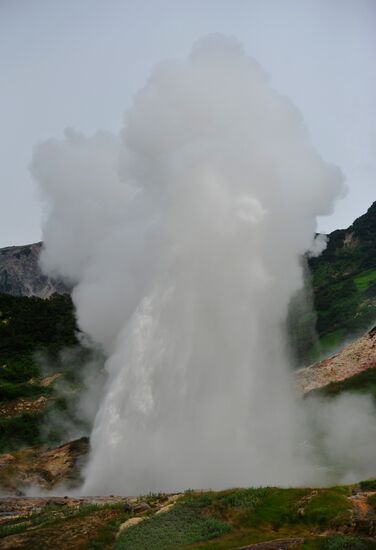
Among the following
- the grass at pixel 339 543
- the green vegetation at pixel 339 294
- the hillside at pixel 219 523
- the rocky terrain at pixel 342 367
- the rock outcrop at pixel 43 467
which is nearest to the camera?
the grass at pixel 339 543

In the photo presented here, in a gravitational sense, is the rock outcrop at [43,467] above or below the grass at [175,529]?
above

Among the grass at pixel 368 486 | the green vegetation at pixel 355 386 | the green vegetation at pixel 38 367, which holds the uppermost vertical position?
the green vegetation at pixel 38 367

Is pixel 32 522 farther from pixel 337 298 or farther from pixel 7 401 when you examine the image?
pixel 337 298

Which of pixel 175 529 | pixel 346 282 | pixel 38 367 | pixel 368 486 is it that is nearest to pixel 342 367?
pixel 368 486

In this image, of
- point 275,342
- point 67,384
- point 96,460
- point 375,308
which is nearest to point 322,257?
point 375,308

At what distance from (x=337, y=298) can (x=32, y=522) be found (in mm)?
100817

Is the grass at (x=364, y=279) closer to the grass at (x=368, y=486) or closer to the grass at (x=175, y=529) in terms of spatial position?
the grass at (x=368, y=486)

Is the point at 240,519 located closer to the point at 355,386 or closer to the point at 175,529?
the point at 175,529

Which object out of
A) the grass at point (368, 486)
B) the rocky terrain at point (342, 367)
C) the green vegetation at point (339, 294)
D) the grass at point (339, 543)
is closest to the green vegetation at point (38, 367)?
the rocky terrain at point (342, 367)

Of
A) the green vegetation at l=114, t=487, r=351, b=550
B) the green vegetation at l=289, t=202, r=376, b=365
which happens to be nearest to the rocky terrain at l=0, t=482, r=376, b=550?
the green vegetation at l=114, t=487, r=351, b=550

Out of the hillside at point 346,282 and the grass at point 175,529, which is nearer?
the grass at point 175,529

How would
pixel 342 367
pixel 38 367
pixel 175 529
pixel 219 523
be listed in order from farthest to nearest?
1. pixel 38 367
2. pixel 342 367
3. pixel 175 529
4. pixel 219 523

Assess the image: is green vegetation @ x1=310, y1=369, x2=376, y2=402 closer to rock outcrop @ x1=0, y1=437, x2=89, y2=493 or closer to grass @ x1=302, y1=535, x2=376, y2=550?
rock outcrop @ x1=0, y1=437, x2=89, y2=493

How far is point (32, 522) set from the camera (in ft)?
81.3
